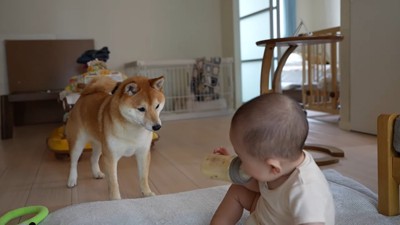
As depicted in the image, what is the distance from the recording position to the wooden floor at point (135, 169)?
158 cm

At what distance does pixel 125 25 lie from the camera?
4.19 m

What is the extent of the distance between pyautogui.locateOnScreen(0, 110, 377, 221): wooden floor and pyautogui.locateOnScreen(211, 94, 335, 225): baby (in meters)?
0.79

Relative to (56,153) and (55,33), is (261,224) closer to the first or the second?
(56,153)

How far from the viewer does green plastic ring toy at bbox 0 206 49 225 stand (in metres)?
1.15

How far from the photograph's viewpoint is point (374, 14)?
7.82ft

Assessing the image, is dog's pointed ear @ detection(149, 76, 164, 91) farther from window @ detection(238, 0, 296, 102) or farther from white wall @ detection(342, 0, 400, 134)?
window @ detection(238, 0, 296, 102)

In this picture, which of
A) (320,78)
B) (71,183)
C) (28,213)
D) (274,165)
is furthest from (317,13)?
(274,165)

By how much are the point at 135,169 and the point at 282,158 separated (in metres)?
1.32

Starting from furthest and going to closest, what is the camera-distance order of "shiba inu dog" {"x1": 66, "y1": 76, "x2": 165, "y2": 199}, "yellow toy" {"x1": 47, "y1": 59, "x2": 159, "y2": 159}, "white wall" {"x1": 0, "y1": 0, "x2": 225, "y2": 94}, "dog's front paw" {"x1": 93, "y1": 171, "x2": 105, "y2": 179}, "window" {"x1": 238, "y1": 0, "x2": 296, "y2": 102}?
"window" {"x1": 238, "y1": 0, "x2": 296, "y2": 102} < "white wall" {"x1": 0, "y1": 0, "x2": 225, "y2": 94} < "yellow toy" {"x1": 47, "y1": 59, "x2": 159, "y2": 159} < "dog's front paw" {"x1": 93, "y1": 171, "x2": 105, "y2": 179} < "shiba inu dog" {"x1": 66, "y1": 76, "x2": 165, "y2": 199}

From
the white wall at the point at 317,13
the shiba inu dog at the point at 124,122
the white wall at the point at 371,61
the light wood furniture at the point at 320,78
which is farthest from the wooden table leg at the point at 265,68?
the white wall at the point at 317,13

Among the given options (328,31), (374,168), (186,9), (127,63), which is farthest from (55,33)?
(374,168)

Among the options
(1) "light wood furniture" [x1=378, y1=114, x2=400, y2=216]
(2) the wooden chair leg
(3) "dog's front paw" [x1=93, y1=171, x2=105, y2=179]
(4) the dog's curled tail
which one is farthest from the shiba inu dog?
(2) the wooden chair leg

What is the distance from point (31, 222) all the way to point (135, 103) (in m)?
0.50

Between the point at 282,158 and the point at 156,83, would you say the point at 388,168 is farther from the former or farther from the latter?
the point at 156,83
